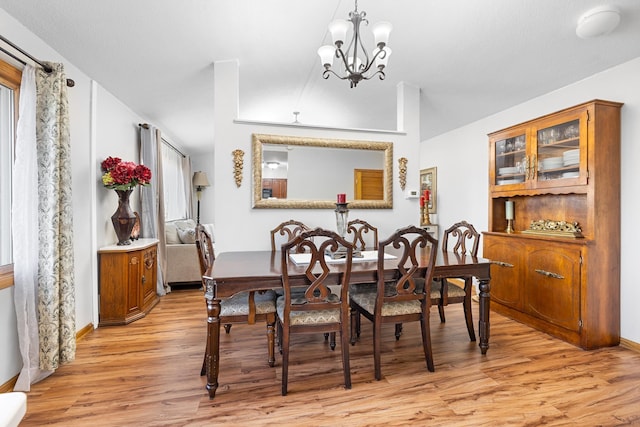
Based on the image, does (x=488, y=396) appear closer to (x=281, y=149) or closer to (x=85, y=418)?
(x=85, y=418)

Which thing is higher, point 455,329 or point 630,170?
point 630,170

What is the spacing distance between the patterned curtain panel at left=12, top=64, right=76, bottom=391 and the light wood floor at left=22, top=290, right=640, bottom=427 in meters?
0.23

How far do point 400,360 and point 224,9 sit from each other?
9.50 feet

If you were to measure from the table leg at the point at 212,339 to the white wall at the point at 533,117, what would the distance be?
3239 mm

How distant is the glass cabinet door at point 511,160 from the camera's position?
3.21 m

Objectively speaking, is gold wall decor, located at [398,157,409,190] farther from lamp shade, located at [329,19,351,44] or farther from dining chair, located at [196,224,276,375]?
dining chair, located at [196,224,276,375]

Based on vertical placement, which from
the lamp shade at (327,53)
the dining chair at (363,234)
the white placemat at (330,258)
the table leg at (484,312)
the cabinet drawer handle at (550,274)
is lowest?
the table leg at (484,312)

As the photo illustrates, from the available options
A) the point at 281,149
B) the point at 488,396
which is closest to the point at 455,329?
the point at 488,396

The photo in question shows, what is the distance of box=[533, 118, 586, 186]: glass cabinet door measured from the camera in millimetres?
2713

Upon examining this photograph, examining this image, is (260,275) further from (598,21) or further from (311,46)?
(598,21)

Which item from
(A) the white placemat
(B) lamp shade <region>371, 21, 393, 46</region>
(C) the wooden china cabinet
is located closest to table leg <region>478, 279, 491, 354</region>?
(A) the white placemat

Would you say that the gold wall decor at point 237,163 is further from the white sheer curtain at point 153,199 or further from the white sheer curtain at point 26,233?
the white sheer curtain at point 153,199

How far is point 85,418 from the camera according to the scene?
5.66 ft

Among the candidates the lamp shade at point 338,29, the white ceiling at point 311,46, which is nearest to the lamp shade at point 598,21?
the white ceiling at point 311,46
